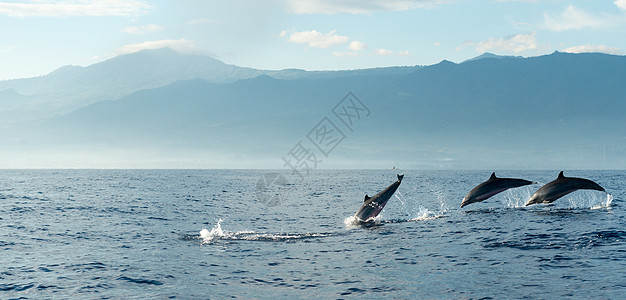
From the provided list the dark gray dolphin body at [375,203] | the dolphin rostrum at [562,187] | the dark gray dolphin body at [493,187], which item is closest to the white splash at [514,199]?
the dolphin rostrum at [562,187]

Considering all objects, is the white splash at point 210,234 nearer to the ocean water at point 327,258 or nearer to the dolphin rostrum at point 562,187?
the ocean water at point 327,258

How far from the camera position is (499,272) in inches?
811

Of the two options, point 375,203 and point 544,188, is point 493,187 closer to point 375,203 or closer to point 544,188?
point 544,188

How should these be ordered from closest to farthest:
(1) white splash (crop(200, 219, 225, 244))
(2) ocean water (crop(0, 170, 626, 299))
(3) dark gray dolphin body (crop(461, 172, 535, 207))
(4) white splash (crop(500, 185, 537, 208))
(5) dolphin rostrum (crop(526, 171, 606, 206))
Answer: (2) ocean water (crop(0, 170, 626, 299)) → (1) white splash (crop(200, 219, 225, 244)) → (5) dolphin rostrum (crop(526, 171, 606, 206)) → (3) dark gray dolphin body (crop(461, 172, 535, 207)) → (4) white splash (crop(500, 185, 537, 208))

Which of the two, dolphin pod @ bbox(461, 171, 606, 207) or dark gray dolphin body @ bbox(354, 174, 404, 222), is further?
dolphin pod @ bbox(461, 171, 606, 207)

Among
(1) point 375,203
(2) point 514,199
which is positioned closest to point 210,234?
(1) point 375,203

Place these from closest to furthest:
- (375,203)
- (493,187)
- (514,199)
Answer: (375,203), (493,187), (514,199)

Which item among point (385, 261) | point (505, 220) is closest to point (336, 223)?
point (505, 220)

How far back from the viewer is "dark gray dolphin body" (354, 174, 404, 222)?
111 ft

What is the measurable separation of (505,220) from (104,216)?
31.1 m

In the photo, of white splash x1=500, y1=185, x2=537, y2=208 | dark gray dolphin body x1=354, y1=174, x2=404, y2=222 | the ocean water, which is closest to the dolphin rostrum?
the ocean water

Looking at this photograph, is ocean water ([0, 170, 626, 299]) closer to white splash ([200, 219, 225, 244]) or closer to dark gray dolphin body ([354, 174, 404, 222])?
white splash ([200, 219, 225, 244])

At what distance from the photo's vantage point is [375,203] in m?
35.3

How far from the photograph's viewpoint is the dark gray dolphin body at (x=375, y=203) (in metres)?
33.8
